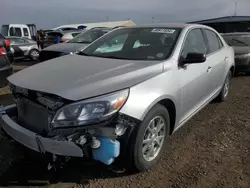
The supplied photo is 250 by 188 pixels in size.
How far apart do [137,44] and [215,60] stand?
4.65 ft

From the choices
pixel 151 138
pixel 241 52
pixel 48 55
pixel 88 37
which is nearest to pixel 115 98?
pixel 151 138

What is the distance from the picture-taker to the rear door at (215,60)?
4.20 metres

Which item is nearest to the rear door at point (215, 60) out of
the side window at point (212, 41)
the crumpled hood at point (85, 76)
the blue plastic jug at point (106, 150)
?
the side window at point (212, 41)

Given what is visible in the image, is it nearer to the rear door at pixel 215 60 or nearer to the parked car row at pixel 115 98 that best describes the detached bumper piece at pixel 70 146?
the parked car row at pixel 115 98

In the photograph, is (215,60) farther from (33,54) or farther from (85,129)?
(33,54)

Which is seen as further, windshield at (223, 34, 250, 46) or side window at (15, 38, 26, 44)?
side window at (15, 38, 26, 44)

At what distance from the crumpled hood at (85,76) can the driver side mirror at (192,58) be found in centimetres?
39

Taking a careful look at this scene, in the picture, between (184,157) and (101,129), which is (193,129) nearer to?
(184,157)

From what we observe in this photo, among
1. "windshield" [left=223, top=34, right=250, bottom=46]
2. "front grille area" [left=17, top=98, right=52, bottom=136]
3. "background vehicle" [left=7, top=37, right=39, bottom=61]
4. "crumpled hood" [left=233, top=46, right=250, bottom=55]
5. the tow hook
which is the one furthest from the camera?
"background vehicle" [left=7, top=37, right=39, bottom=61]

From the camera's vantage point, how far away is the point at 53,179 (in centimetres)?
277

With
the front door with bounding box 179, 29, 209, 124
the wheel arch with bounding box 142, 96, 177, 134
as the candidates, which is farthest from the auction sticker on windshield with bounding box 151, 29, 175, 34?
the wheel arch with bounding box 142, 96, 177, 134

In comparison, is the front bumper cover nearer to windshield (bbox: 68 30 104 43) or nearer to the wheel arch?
the wheel arch

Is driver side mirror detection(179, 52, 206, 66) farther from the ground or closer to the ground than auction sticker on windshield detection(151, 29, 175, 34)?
closer to the ground

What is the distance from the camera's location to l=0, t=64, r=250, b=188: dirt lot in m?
2.73
